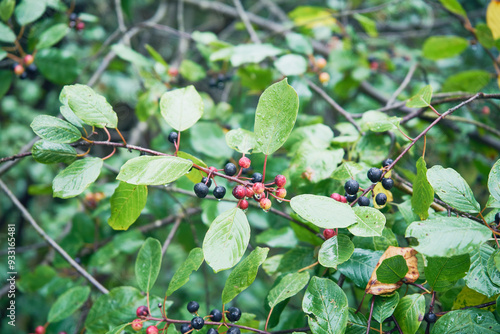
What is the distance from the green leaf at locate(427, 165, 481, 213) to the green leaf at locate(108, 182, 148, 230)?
0.70 metres

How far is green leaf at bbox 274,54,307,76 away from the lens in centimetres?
126

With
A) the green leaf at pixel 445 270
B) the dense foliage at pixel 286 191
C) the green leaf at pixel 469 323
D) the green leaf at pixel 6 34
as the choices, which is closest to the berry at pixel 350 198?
the dense foliage at pixel 286 191

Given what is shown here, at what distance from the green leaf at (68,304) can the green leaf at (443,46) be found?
73.8 inches

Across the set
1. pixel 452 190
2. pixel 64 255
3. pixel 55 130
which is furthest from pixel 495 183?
pixel 64 255

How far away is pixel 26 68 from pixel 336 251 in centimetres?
160

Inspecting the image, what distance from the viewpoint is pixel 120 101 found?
2.78 m

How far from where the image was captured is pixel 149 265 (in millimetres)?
908

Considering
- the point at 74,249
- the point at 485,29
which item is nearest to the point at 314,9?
the point at 485,29

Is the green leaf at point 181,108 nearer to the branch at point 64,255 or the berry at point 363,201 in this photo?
the berry at point 363,201

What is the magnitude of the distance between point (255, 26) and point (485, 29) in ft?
4.46

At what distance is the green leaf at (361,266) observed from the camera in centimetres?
78

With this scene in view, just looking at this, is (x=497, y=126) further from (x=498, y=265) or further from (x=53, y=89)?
(x=53, y=89)

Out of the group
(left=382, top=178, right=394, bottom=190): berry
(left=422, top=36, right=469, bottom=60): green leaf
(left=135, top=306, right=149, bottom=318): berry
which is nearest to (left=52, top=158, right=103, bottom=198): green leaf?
(left=135, top=306, right=149, bottom=318): berry

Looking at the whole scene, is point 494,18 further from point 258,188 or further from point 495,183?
point 258,188
